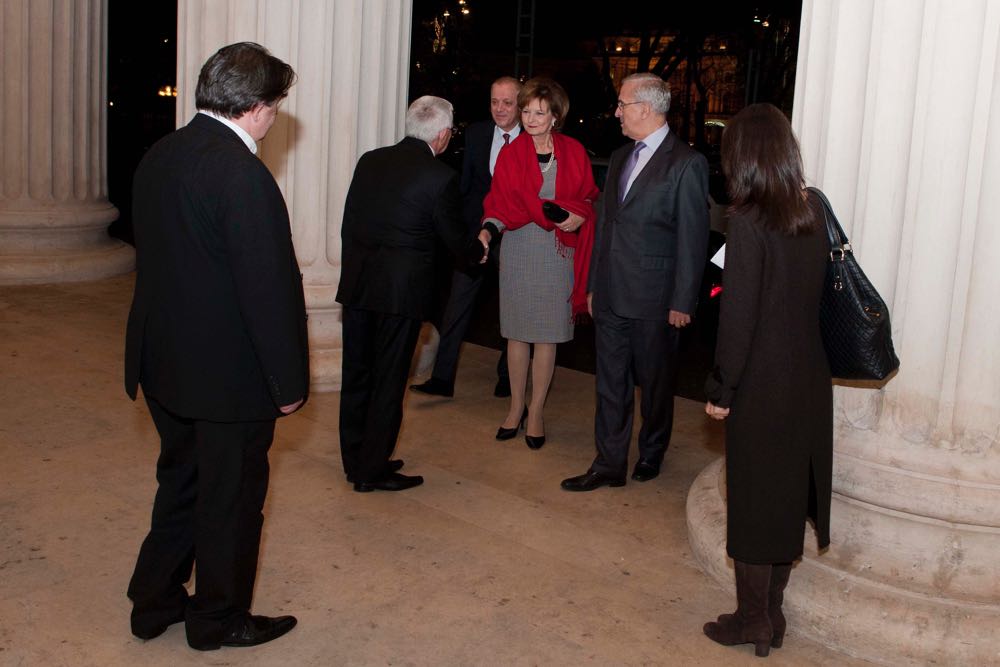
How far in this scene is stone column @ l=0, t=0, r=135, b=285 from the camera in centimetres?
1062

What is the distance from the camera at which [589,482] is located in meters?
5.82

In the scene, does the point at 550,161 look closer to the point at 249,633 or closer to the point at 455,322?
the point at 455,322

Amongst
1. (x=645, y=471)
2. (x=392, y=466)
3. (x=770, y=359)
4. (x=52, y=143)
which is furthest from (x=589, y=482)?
(x=52, y=143)

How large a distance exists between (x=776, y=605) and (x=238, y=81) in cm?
248

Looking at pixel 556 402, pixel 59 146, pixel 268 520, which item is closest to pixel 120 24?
pixel 59 146

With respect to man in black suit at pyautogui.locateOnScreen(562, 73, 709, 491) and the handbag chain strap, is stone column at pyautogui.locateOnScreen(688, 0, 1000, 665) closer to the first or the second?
the handbag chain strap

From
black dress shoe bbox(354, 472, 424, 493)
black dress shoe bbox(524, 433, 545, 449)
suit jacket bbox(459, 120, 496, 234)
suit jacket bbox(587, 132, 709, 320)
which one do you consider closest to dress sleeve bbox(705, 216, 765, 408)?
suit jacket bbox(587, 132, 709, 320)

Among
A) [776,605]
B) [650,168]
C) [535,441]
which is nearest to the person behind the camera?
[776,605]

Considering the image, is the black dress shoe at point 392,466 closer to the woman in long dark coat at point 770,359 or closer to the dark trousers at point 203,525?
the dark trousers at point 203,525

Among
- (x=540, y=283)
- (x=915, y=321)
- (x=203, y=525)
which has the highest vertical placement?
(x=915, y=321)

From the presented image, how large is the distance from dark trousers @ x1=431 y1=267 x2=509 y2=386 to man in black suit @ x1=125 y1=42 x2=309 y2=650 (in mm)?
3462

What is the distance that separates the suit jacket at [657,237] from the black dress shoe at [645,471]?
2.72 ft

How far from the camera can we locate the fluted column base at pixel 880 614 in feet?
13.3

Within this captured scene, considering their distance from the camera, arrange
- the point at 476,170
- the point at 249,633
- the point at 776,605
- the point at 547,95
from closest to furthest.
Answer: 1. the point at 249,633
2. the point at 776,605
3. the point at 547,95
4. the point at 476,170
